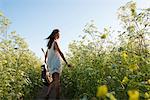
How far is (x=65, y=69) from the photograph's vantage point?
1138 cm

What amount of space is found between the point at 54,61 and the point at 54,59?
4 centimetres

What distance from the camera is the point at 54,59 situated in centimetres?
788

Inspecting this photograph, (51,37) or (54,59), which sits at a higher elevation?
(51,37)

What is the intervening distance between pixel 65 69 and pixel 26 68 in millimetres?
1102

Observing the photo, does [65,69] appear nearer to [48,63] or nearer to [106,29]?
[106,29]

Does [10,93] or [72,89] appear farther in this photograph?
[72,89]

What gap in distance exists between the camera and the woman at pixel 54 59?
25.3 ft

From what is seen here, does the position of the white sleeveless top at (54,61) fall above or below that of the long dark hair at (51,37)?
below

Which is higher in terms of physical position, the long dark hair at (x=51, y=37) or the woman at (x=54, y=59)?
the long dark hair at (x=51, y=37)

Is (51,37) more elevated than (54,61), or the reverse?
(51,37)

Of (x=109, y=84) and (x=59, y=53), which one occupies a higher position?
(x=59, y=53)

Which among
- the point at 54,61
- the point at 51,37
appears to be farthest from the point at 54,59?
the point at 51,37

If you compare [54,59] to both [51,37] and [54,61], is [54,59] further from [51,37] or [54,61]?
[51,37]

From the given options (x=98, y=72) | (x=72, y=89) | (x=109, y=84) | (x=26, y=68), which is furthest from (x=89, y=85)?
(x=26, y=68)
